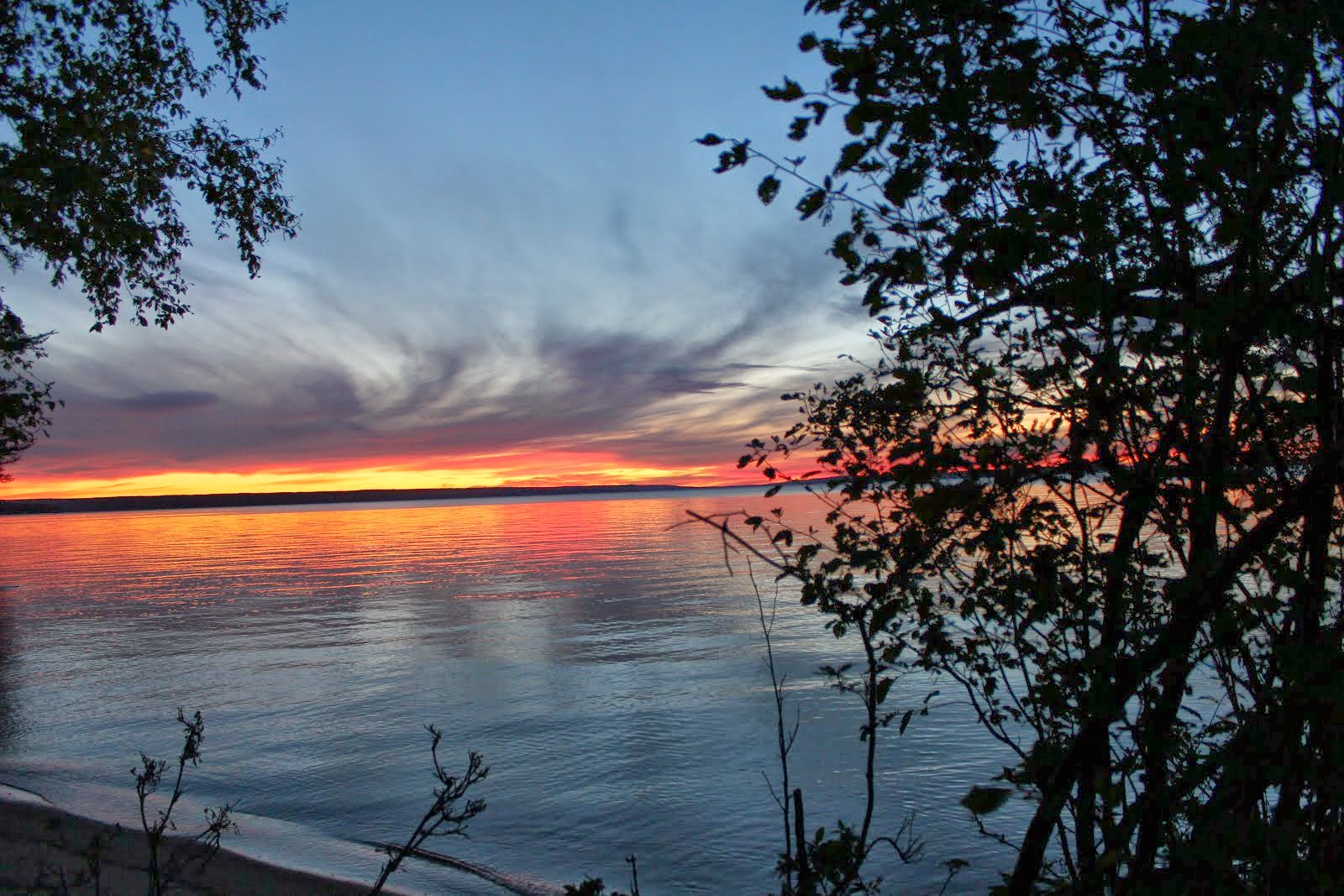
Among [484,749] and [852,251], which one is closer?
[852,251]

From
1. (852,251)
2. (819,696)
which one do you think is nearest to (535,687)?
(819,696)

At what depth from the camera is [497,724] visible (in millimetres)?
12438

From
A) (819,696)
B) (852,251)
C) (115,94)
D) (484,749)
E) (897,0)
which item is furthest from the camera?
(819,696)

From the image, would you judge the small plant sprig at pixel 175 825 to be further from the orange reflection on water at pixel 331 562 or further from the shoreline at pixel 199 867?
the orange reflection on water at pixel 331 562

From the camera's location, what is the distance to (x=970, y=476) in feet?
8.30

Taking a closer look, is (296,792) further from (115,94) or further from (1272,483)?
(1272,483)

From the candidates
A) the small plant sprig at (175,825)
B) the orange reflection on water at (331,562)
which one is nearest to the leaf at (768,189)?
the small plant sprig at (175,825)

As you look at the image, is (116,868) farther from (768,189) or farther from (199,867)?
(768,189)

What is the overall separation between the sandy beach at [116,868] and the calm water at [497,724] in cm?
54

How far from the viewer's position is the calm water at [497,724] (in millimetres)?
8430

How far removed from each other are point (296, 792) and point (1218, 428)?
32.9ft

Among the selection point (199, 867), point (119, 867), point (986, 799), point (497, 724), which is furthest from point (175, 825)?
point (986, 799)

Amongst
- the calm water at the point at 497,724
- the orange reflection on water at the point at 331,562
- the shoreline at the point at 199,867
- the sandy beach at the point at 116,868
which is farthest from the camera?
the orange reflection on water at the point at 331,562

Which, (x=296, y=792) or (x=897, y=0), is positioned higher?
Result: (x=897, y=0)
